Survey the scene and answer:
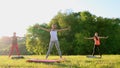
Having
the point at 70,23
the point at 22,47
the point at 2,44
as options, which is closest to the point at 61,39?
the point at 70,23

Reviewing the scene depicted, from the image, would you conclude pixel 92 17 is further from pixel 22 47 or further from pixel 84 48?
pixel 22 47

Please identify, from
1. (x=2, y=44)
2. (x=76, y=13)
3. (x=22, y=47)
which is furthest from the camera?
(x=2, y=44)

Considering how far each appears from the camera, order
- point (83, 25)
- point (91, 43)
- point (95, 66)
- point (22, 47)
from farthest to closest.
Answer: point (22, 47) → point (83, 25) → point (91, 43) → point (95, 66)

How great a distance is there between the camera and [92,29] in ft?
267

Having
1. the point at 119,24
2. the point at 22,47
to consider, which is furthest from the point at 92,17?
the point at 22,47

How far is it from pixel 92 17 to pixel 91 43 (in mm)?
8673

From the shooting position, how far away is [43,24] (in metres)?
92.9

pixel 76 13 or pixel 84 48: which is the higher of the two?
pixel 76 13

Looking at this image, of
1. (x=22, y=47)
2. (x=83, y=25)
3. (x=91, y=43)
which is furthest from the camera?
(x=22, y=47)

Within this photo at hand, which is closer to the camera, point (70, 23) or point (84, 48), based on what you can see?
point (84, 48)

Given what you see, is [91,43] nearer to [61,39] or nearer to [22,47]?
[61,39]

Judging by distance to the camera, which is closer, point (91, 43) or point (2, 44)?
point (91, 43)

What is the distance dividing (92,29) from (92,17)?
332cm

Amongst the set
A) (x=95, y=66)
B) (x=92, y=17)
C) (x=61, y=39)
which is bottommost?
(x=95, y=66)
